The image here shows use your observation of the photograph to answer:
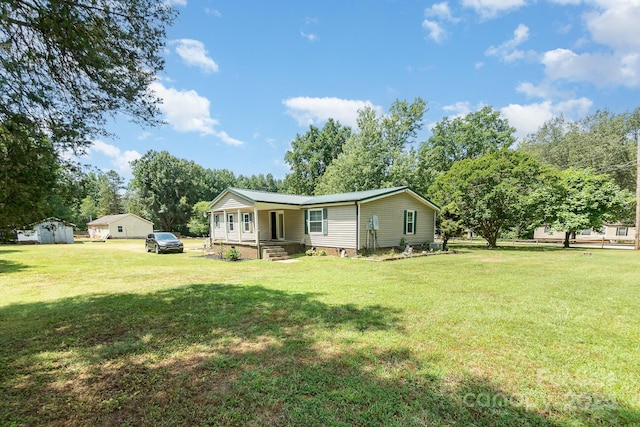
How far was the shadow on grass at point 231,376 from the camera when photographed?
2.44 m

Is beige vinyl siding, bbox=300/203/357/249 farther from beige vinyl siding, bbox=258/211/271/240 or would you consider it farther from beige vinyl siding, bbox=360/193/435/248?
beige vinyl siding, bbox=258/211/271/240

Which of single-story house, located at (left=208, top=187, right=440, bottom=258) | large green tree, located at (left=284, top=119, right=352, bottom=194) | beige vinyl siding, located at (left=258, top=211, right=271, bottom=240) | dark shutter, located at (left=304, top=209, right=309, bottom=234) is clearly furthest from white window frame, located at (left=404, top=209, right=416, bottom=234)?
large green tree, located at (left=284, top=119, right=352, bottom=194)

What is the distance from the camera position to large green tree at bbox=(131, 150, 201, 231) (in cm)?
4075

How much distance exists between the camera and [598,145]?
30.3 m

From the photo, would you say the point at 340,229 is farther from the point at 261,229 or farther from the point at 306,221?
the point at 261,229

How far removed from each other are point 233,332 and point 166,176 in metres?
43.3

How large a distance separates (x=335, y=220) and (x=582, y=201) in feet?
56.5

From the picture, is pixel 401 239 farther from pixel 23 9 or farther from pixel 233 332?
pixel 23 9

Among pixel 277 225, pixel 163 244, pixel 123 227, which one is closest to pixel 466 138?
pixel 277 225

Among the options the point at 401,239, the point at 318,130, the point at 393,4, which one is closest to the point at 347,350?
the point at 393,4

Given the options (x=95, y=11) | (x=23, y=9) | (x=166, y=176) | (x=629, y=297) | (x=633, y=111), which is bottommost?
(x=629, y=297)

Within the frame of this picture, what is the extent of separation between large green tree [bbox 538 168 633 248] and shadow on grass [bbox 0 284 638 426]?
20089mm

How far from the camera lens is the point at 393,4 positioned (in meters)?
10.6

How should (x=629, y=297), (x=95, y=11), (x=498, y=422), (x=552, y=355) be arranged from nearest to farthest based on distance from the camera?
(x=498, y=422), (x=552, y=355), (x=95, y=11), (x=629, y=297)
